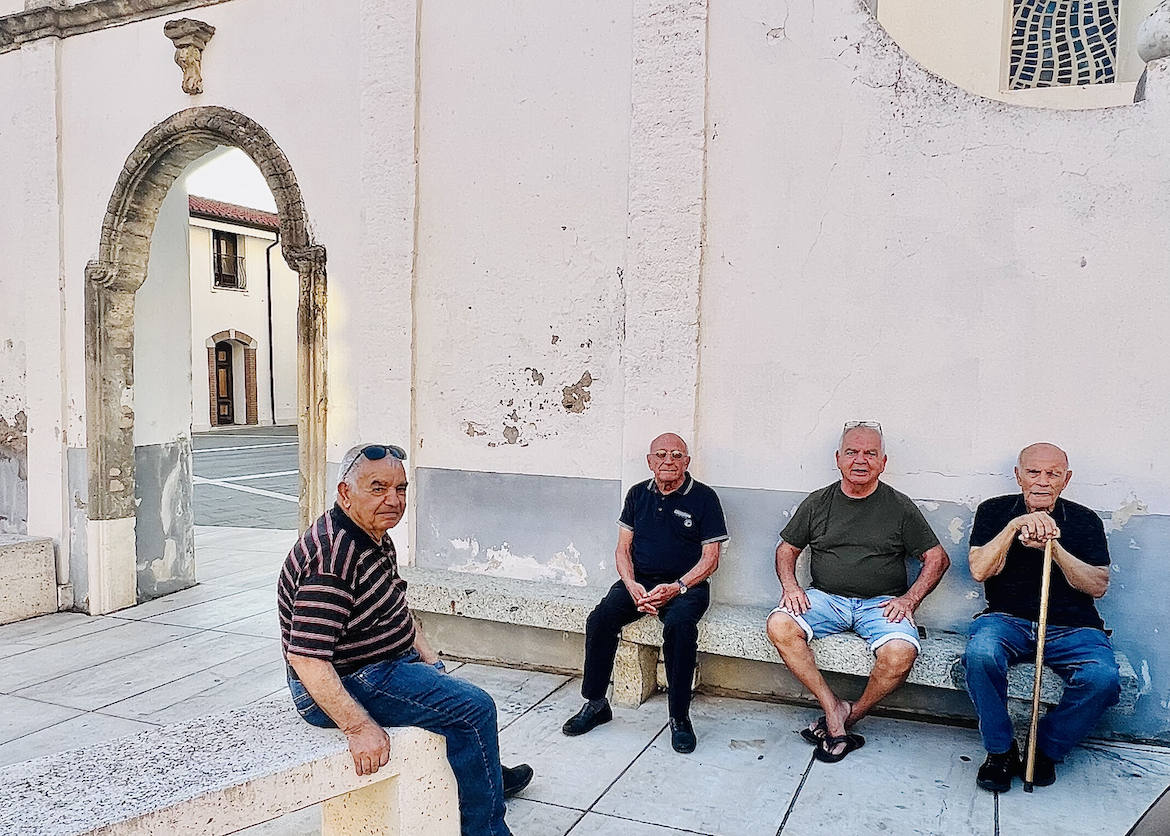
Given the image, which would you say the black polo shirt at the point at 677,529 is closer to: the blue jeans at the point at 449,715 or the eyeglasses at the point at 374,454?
the blue jeans at the point at 449,715

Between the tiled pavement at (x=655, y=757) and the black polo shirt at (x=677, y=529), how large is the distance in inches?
27.7

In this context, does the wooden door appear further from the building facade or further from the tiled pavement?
the tiled pavement

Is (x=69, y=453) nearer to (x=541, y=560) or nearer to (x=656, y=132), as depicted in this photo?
(x=541, y=560)

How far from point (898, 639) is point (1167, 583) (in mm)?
1165

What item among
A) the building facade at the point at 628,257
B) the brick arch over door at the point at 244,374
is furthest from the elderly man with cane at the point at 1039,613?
the brick arch over door at the point at 244,374

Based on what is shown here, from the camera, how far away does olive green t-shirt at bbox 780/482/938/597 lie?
13.1ft

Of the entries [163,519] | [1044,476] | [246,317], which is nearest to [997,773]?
[1044,476]

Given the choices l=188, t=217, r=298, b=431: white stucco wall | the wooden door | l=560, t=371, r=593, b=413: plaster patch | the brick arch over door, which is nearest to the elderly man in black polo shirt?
l=560, t=371, r=593, b=413: plaster patch

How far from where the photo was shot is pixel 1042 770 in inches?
138

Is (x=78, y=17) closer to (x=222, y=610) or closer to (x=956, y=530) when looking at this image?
(x=222, y=610)

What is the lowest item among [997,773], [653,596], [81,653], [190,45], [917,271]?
[81,653]

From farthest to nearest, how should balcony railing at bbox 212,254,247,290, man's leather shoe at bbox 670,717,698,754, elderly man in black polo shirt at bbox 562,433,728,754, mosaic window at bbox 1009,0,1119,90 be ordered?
balcony railing at bbox 212,254,247,290 → mosaic window at bbox 1009,0,1119,90 → elderly man in black polo shirt at bbox 562,433,728,754 → man's leather shoe at bbox 670,717,698,754

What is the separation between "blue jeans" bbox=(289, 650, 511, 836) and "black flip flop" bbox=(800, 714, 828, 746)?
156 cm

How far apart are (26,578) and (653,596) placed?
4.53 m
